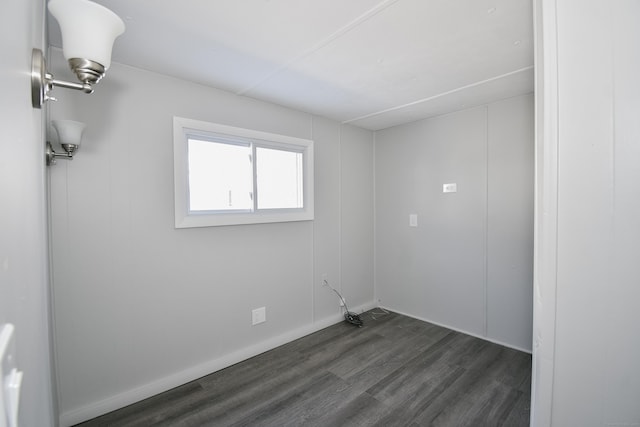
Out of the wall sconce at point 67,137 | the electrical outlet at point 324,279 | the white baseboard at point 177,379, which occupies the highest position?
the wall sconce at point 67,137

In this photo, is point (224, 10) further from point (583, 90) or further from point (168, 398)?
point (168, 398)

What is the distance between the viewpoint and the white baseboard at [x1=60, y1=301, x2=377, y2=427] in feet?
5.47

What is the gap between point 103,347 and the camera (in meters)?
1.75

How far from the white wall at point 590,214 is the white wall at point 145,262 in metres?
2.13

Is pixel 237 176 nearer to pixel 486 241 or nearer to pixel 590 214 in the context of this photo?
pixel 590 214

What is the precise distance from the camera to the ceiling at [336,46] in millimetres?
1341

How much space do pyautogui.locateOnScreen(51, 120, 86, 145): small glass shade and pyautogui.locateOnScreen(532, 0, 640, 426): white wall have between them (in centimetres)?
208

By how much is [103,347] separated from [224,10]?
2136mm

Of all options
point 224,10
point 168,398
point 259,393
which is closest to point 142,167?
point 224,10

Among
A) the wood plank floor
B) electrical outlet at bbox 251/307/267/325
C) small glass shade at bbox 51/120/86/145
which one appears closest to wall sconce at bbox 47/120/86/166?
small glass shade at bbox 51/120/86/145

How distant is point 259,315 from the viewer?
8.15ft

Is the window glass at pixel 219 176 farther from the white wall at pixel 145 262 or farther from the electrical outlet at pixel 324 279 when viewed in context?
the electrical outlet at pixel 324 279

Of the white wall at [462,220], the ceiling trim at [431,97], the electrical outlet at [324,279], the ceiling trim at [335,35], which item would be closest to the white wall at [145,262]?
the electrical outlet at [324,279]

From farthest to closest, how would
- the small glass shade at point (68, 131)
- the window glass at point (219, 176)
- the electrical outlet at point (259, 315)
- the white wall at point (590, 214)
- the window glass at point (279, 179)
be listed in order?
the window glass at point (279, 179) → the electrical outlet at point (259, 315) → the window glass at point (219, 176) → the small glass shade at point (68, 131) → the white wall at point (590, 214)
